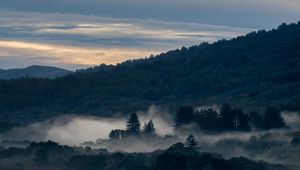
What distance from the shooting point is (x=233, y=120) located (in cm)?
13412

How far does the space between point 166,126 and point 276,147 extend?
142 feet

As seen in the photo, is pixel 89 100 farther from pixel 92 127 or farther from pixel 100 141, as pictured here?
pixel 100 141

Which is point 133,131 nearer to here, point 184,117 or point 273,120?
point 184,117

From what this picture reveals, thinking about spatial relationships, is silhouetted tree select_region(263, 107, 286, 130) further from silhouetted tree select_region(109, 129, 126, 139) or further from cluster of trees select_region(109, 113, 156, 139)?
silhouetted tree select_region(109, 129, 126, 139)

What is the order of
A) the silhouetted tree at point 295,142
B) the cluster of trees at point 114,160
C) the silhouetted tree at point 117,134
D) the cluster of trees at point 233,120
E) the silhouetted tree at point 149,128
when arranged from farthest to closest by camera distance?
the silhouetted tree at point 149,128
the silhouetted tree at point 117,134
the cluster of trees at point 233,120
the silhouetted tree at point 295,142
the cluster of trees at point 114,160

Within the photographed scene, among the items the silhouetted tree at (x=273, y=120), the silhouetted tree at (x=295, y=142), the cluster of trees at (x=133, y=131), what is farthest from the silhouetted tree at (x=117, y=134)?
the silhouetted tree at (x=295, y=142)

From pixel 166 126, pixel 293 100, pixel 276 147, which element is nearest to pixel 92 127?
pixel 166 126

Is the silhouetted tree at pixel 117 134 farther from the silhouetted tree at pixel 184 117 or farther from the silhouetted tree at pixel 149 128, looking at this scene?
the silhouetted tree at pixel 184 117

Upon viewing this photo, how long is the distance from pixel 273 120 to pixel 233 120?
14.2 feet

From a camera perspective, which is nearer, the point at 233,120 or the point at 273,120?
the point at 273,120

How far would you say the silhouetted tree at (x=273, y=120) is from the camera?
129 meters

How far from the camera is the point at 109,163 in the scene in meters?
94.8

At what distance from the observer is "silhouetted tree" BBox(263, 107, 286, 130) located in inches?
5086

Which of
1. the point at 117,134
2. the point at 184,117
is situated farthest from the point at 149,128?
the point at 117,134
